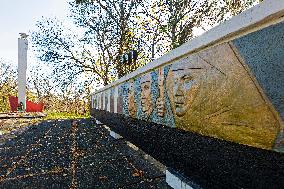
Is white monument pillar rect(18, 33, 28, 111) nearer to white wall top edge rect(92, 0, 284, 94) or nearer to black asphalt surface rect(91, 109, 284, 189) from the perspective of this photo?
black asphalt surface rect(91, 109, 284, 189)

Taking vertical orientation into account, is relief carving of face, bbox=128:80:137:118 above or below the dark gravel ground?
above

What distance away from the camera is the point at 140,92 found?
3621 mm

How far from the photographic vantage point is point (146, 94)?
10.9 ft

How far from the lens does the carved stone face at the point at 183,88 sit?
80.0 inches

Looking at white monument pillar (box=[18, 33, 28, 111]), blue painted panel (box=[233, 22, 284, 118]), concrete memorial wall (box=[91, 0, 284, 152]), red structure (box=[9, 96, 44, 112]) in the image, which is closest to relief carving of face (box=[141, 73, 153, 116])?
concrete memorial wall (box=[91, 0, 284, 152])

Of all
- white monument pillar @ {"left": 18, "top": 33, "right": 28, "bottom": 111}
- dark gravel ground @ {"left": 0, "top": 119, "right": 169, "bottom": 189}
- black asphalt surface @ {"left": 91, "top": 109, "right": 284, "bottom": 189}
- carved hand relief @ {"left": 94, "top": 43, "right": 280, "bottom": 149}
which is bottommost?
dark gravel ground @ {"left": 0, "top": 119, "right": 169, "bottom": 189}

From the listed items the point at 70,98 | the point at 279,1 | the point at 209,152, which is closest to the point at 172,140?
the point at 209,152

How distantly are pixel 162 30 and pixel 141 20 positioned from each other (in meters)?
3.66

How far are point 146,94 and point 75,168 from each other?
3.86ft

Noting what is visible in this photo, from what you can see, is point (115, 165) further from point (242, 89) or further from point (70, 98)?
point (70, 98)

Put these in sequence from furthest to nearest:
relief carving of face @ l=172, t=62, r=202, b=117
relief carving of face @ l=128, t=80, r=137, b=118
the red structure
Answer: the red structure → relief carving of face @ l=128, t=80, r=137, b=118 → relief carving of face @ l=172, t=62, r=202, b=117

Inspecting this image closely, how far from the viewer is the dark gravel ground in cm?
276

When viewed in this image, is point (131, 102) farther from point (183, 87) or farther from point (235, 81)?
point (235, 81)

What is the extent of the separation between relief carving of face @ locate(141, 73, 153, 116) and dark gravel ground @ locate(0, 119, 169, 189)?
693 mm
